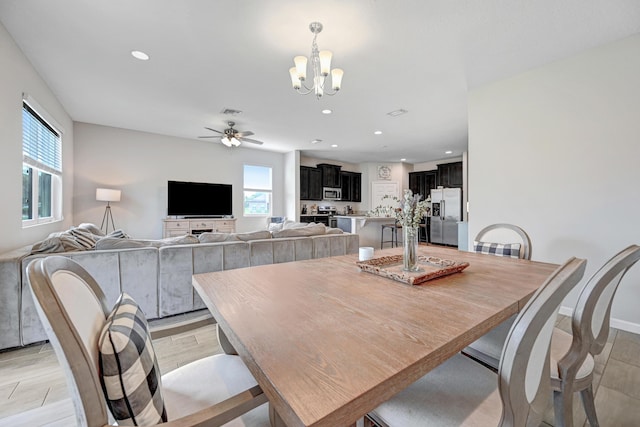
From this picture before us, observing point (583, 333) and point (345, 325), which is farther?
point (583, 333)

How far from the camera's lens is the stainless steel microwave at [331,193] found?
8.04 metres

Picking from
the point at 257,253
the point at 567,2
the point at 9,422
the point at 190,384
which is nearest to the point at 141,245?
the point at 257,253

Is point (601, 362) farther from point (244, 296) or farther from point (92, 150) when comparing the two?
point (92, 150)

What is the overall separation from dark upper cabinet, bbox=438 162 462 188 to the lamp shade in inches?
318

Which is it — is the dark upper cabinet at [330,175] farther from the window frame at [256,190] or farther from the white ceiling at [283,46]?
the white ceiling at [283,46]

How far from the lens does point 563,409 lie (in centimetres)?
101

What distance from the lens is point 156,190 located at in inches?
222

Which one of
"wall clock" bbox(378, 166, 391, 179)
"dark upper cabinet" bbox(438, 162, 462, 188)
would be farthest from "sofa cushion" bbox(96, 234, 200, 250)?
"dark upper cabinet" bbox(438, 162, 462, 188)

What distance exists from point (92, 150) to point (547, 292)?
670cm

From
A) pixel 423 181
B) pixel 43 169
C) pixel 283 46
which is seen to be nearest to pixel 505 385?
pixel 283 46

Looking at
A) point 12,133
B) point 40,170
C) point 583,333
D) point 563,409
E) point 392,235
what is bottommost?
point 563,409

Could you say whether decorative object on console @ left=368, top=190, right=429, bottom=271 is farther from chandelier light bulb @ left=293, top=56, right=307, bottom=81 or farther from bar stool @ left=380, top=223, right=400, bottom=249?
bar stool @ left=380, top=223, right=400, bottom=249

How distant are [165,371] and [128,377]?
4.82 feet

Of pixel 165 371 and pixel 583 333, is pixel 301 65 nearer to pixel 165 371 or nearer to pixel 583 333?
pixel 583 333
